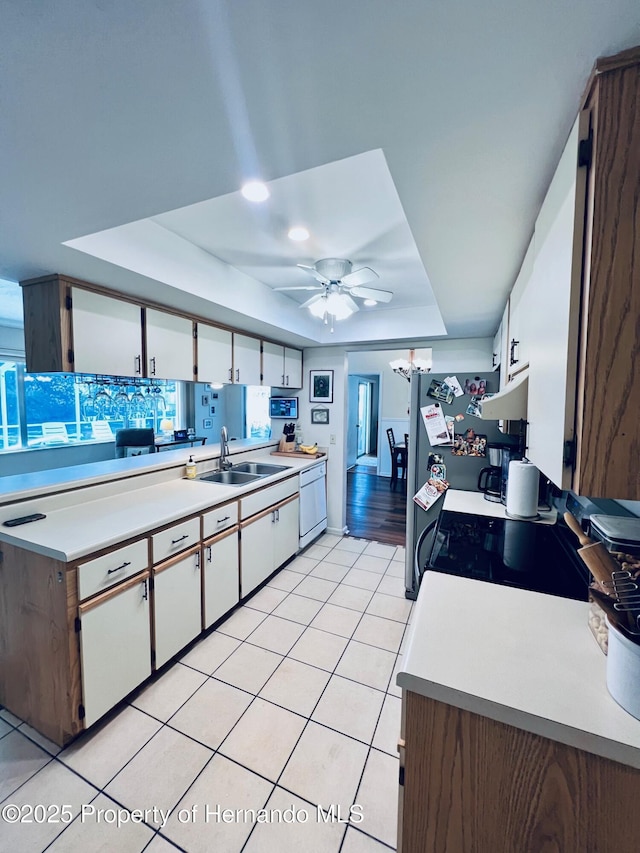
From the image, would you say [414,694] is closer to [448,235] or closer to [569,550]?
[569,550]

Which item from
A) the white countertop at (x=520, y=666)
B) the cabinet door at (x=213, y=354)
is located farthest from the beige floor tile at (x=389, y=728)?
the cabinet door at (x=213, y=354)

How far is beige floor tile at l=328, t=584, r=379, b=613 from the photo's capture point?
106 inches

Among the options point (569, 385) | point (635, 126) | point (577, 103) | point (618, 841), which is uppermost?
point (577, 103)

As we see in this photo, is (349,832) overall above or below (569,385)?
below

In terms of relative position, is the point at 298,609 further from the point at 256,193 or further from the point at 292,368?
the point at 256,193

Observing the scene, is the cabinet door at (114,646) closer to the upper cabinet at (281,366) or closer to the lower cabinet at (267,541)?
the lower cabinet at (267,541)

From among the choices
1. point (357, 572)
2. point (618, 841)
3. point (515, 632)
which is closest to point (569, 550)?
point (515, 632)

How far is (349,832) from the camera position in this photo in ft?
4.21

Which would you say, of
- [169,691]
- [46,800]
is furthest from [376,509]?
[46,800]

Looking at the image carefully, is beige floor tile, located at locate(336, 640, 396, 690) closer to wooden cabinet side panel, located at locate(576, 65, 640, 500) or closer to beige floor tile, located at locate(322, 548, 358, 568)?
beige floor tile, located at locate(322, 548, 358, 568)

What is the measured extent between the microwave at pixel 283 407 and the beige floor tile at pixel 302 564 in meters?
1.68

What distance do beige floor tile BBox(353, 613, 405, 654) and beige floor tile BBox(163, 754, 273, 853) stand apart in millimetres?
1033

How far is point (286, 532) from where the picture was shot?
325cm

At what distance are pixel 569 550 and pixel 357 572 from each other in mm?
2043
